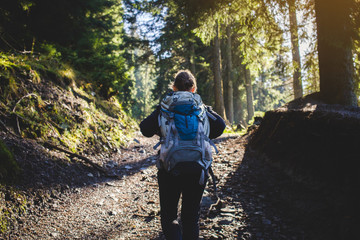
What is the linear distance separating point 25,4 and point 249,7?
6.86 m

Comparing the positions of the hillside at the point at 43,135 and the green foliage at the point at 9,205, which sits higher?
the hillside at the point at 43,135

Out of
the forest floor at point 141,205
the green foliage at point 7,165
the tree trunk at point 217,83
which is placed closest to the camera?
the forest floor at point 141,205

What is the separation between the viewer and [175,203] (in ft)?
7.91

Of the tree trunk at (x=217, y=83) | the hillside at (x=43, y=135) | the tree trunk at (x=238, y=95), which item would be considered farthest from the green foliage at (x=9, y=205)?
the tree trunk at (x=238, y=95)

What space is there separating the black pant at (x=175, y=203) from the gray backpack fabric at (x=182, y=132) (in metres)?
0.20

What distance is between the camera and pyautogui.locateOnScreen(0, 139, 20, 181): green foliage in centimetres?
346

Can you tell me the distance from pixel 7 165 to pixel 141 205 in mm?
2393

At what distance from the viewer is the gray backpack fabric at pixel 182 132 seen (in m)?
2.16

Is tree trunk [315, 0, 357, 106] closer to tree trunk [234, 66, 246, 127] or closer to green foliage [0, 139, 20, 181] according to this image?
green foliage [0, 139, 20, 181]

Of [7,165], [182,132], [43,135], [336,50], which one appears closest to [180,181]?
[182,132]

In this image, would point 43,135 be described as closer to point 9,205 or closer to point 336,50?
point 9,205

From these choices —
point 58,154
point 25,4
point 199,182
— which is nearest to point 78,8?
point 25,4

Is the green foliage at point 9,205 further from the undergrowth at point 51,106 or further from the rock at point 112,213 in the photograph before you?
the undergrowth at point 51,106

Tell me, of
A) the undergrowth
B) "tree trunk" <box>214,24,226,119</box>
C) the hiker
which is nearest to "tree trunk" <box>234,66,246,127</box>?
"tree trunk" <box>214,24,226,119</box>
